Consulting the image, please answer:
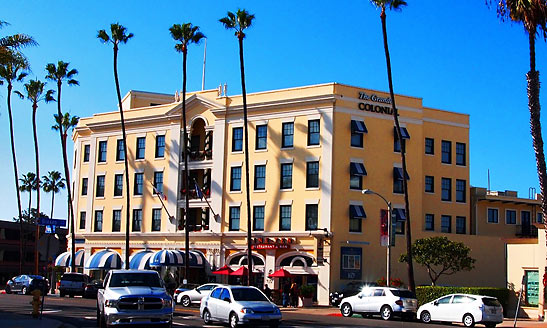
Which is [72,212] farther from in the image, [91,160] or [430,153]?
[430,153]

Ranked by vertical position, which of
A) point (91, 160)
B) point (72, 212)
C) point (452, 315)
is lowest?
point (452, 315)

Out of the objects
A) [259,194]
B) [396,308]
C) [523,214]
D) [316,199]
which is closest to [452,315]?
[396,308]

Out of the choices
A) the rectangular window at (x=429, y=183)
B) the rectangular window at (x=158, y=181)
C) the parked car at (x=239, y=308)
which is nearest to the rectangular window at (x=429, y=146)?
the rectangular window at (x=429, y=183)

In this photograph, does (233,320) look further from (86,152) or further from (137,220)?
(86,152)

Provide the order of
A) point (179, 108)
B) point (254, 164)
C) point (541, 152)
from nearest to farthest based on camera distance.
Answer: point (541, 152)
point (254, 164)
point (179, 108)

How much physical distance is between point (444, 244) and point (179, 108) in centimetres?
2409

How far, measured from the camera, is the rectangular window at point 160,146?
2399 inches

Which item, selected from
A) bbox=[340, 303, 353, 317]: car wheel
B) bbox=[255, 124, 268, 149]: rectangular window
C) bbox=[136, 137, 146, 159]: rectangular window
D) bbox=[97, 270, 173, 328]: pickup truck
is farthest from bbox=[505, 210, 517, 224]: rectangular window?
bbox=[97, 270, 173, 328]: pickup truck

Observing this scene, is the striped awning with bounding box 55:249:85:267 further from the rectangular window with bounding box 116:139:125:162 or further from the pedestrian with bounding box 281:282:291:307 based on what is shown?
the pedestrian with bounding box 281:282:291:307

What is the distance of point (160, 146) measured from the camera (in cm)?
6119

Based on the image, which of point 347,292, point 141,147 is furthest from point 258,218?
point 141,147

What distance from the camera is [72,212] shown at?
67062 mm

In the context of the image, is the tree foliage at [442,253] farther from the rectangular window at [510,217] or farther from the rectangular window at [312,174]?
the rectangular window at [510,217]

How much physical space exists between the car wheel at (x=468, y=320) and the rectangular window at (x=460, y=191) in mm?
25493
